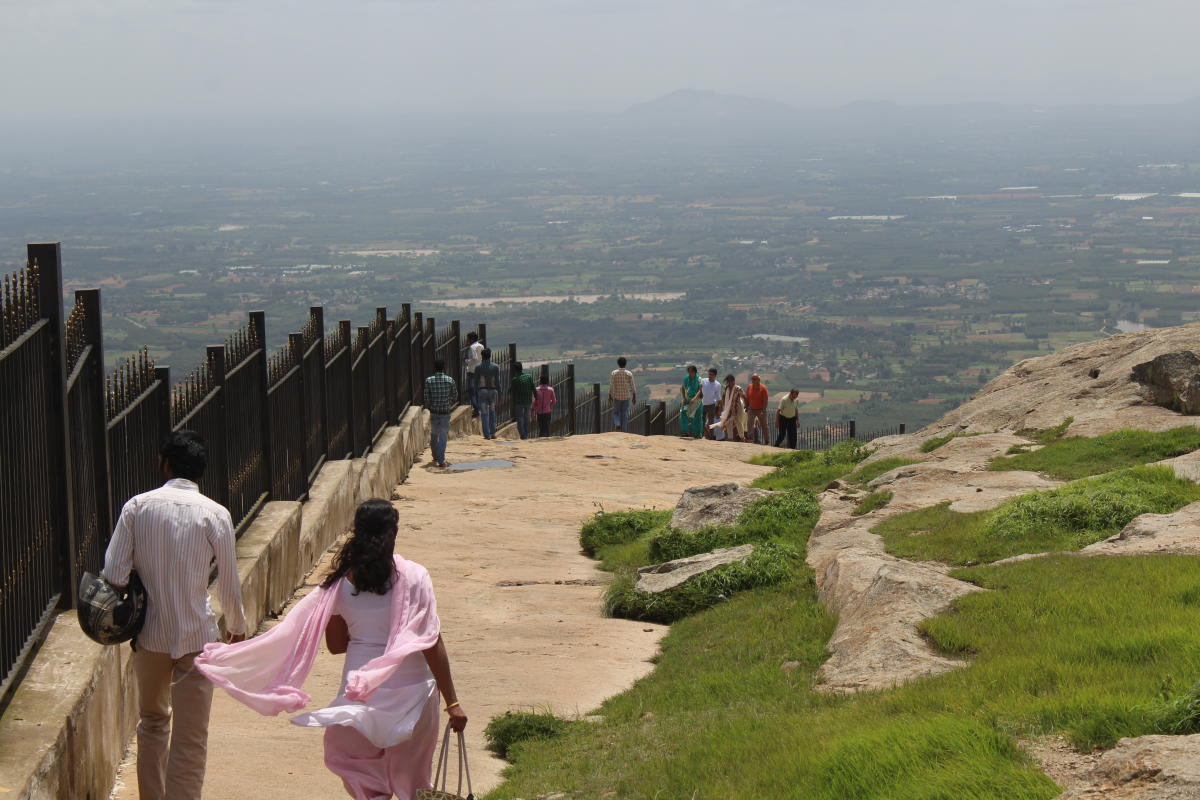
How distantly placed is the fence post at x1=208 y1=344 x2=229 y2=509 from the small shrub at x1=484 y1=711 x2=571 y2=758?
103 inches

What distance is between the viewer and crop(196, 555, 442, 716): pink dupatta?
456 cm

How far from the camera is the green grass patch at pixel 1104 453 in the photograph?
11.3 meters

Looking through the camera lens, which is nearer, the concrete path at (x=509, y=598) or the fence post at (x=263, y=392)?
the concrete path at (x=509, y=598)

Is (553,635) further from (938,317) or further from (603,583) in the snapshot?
(938,317)

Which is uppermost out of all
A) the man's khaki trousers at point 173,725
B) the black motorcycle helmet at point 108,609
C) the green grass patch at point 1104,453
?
the black motorcycle helmet at point 108,609

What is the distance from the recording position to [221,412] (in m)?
8.40

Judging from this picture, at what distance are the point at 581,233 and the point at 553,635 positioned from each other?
188 m

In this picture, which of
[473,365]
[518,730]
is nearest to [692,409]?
[473,365]

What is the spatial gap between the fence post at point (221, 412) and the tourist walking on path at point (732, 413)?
13799 mm

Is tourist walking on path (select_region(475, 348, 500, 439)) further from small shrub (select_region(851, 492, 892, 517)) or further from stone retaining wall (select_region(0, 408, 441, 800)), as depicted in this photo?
stone retaining wall (select_region(0, 408, 441, 800))

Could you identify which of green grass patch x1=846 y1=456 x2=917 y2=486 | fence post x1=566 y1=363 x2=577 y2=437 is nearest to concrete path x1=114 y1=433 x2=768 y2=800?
green grass patch x1=846 y1=456 x2=917 y2=486

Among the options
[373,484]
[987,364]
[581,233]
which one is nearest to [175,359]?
[987,364]

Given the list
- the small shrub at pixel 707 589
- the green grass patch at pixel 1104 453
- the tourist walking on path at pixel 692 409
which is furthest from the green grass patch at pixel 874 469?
the tourist walking on path at pixel 692 409

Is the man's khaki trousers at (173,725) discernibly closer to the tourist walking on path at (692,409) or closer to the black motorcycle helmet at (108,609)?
the black motorcycle helmet at (108,609)
